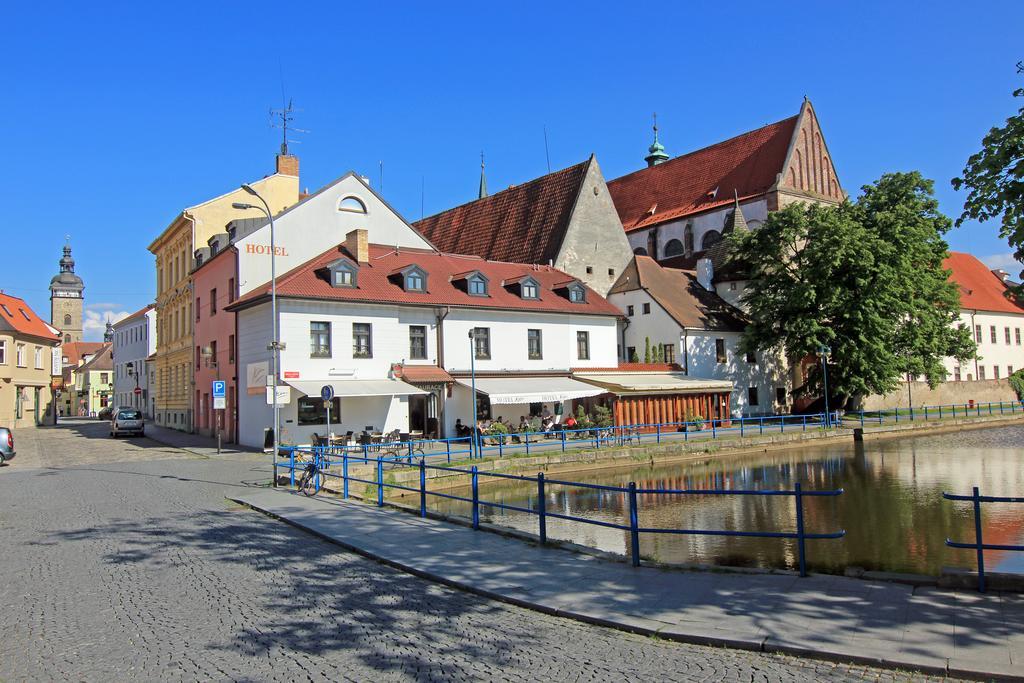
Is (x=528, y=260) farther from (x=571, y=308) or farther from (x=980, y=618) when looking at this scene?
(x=980, y=618)

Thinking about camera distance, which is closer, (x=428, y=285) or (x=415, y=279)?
(x=415, y=279)

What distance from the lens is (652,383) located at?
37.6 meters

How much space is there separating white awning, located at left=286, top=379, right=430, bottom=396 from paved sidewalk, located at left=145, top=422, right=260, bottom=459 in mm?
2940

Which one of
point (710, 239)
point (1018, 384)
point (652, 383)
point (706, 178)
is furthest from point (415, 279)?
point (1018, 384)

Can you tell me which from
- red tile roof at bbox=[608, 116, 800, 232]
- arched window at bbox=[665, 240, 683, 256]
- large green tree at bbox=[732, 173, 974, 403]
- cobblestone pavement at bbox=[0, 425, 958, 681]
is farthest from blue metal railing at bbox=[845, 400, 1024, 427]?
cobblestone pavement at bbox=[0, 425, 958, 681]

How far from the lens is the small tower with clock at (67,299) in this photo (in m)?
124

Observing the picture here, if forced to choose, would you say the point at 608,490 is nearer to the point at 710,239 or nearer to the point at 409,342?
the point at 409,342

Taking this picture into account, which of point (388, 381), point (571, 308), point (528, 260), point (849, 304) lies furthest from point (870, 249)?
point (388, 381)

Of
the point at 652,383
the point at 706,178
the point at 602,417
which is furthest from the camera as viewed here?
the point at 706,178

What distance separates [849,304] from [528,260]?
1969 centimetres

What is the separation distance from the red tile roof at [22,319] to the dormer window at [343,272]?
1047 inches

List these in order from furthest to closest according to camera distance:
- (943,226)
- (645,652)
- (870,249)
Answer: (943,226), (870,249), (645,652)

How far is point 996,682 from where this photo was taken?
228 inches

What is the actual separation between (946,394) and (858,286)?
72.0ft
